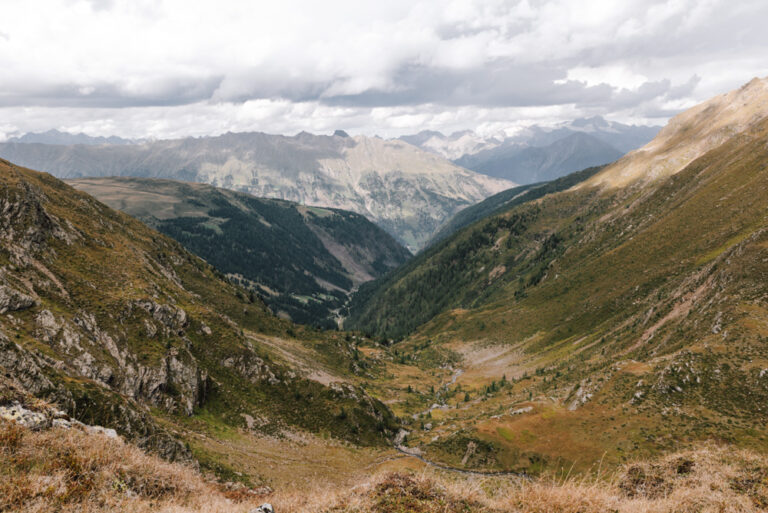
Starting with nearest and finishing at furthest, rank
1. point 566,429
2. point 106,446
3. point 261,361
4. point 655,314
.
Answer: point 106,446 < point 566,429 < point 261,361 < point 655,314

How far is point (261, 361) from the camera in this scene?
2574 inches

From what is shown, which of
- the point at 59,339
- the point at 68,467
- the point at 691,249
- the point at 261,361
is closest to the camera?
the point at 68,467

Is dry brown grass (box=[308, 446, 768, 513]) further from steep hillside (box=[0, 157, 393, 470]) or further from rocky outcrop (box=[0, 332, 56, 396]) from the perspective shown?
rocky outcrop (box=[0, 332, 56, 396])

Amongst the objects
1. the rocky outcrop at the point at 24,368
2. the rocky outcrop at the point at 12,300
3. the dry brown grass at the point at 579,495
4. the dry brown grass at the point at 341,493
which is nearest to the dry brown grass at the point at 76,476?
the dry brown grass at the point at 341,493

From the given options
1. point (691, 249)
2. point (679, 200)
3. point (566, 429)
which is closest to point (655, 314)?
point (691, 249)

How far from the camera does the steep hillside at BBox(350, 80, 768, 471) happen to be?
5090cm

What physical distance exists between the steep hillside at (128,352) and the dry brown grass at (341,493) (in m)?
16.4

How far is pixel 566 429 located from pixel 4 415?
6792 cm

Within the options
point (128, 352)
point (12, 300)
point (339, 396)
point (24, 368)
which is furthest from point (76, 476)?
point (339, 396)

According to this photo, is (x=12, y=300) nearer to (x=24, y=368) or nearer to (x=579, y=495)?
(x=24, y=368)

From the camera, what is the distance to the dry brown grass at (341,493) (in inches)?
393

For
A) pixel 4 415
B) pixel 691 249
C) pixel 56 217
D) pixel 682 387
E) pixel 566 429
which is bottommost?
pixel 566 429

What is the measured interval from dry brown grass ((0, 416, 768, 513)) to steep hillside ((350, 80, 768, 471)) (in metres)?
41.1

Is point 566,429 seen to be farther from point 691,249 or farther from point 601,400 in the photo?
point 691,249
